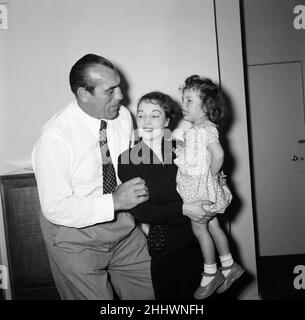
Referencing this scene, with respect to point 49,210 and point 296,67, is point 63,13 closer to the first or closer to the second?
point 49,210

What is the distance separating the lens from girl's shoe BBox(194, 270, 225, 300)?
Result: 1.69 m

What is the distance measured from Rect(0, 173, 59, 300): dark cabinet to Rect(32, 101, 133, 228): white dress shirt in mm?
512

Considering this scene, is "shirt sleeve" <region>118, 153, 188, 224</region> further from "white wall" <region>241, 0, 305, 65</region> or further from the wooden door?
"white wall" <region>241, 0, 305, 65</region>

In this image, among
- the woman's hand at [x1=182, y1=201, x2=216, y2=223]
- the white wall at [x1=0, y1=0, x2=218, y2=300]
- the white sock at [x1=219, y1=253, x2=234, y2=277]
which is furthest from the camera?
the white wall at [x1=0, y1=0, x2=218, y2=300]

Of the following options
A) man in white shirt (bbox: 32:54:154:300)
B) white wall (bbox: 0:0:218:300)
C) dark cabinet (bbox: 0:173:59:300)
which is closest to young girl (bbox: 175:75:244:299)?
man in white shirt (bbox: 32:54:154:300)

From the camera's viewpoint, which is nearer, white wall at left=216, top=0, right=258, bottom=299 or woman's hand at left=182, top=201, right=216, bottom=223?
woman's hand at left=182, top=201, right=216, bottom=223

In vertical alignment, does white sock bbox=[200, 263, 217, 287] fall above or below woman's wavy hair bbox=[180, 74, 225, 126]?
below

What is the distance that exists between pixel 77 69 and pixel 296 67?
9.24ft

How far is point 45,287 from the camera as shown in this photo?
2.25 meters

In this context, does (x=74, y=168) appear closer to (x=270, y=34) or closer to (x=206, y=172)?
(x=206, y=172)

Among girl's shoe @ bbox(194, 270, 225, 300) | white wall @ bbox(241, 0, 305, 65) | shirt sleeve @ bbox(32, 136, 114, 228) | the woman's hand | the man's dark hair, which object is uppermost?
white wall @ bbox(241, 0, 305, 65)

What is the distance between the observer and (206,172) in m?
1.75

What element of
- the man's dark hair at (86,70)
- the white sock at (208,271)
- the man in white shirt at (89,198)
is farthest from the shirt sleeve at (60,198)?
the white sock at (208,271)
